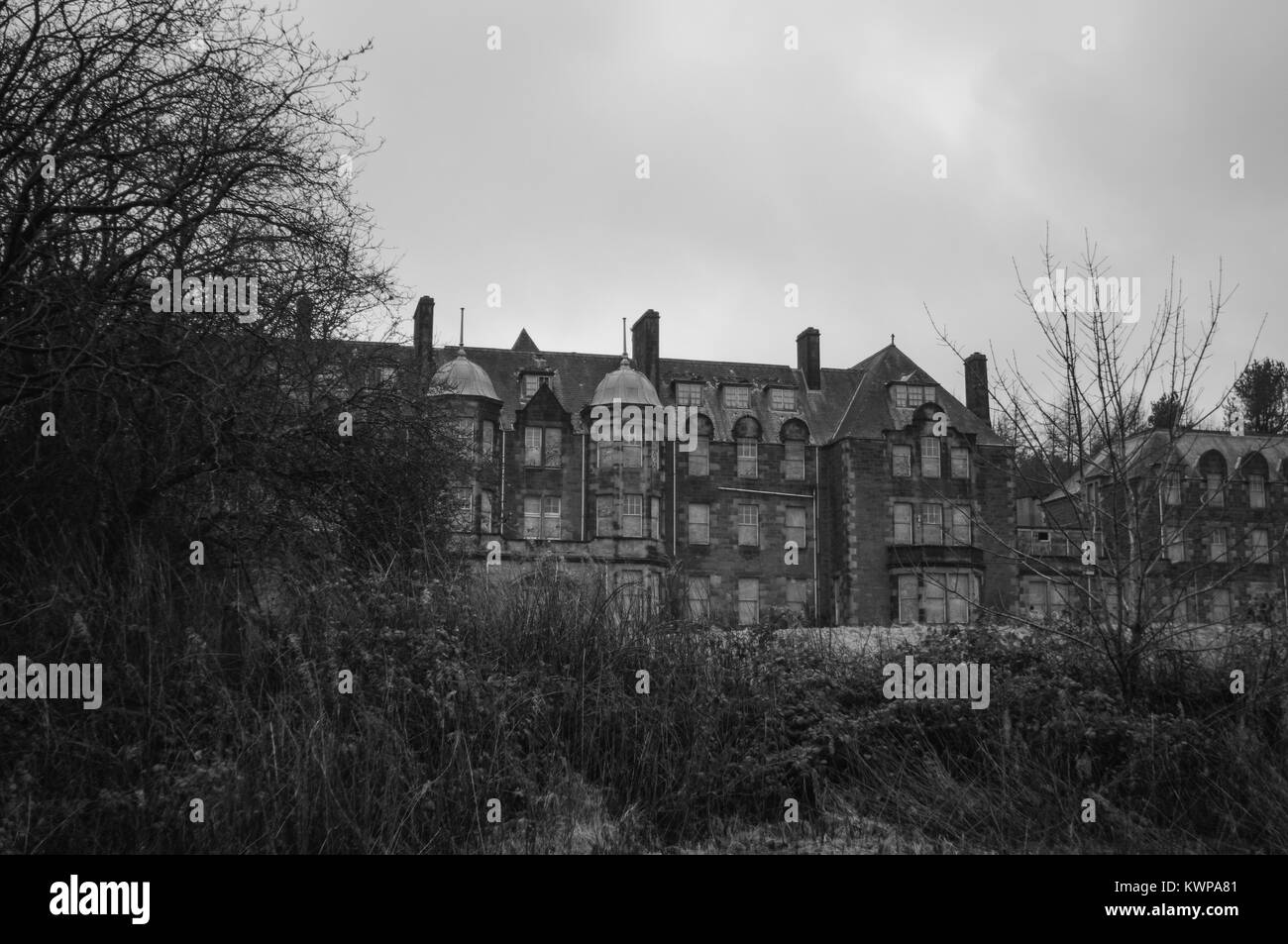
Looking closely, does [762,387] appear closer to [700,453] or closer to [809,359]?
[809,359]

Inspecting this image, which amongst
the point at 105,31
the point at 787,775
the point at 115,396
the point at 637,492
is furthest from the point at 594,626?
the point at 637,492

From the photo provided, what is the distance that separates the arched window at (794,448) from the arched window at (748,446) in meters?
1.13

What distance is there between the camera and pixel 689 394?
4772cm

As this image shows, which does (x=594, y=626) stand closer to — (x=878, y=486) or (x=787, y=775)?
(x=787, y=775)

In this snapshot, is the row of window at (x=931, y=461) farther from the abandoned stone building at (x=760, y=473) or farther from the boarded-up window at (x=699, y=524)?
the boarded-up window at (x=699, y=524)

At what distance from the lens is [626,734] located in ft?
33.0

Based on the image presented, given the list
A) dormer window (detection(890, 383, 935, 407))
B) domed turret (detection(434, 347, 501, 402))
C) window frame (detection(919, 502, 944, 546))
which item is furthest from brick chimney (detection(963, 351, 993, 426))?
domed turret (detection(434, 347, 501, 402))

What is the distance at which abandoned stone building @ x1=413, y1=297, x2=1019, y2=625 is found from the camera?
44.6 m

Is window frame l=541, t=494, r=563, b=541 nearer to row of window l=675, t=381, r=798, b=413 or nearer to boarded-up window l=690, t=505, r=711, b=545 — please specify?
boarded-up window l=690, t=505, r=711, b=545

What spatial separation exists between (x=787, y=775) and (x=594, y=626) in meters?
2.20

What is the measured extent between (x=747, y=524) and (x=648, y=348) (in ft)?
26.3

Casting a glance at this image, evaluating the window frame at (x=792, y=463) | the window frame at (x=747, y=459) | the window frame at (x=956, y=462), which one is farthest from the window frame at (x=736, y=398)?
the window frame at (x=956, y=462)

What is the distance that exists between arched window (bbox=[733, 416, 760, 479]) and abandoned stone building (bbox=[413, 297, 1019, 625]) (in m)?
0.05

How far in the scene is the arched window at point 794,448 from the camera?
4747cm
